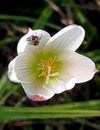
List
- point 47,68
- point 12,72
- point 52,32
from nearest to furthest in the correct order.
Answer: point 12,72, point 47,68, point 52,32

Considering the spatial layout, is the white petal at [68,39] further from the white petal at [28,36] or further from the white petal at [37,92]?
the white petal at [37,92]

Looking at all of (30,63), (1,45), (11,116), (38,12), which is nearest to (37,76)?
(30,63)

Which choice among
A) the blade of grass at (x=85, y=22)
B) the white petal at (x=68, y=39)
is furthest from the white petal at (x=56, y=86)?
the blade of grass at (x=85, y=22)

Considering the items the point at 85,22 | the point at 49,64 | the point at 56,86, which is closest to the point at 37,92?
the point at 56,86

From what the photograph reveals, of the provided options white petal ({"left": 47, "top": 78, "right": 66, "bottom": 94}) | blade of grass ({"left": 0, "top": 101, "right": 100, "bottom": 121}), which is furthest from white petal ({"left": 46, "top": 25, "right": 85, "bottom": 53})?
blade of grass ({"left": 0, "top": 101, "right": 100, "bottom": 121})

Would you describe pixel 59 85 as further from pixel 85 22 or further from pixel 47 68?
pixel 85 22

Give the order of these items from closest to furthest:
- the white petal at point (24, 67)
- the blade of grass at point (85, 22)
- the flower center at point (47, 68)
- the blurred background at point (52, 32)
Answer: the white petal at point (24, 67) < the flower center at point (47, 68) < the blurred background at point (52, 32) < the blade of grass at point (85, 22)
